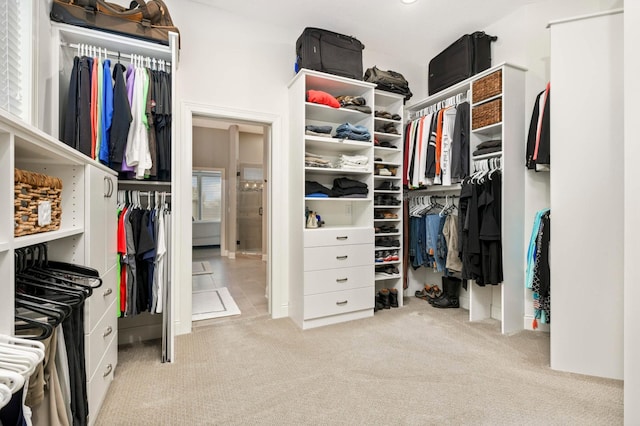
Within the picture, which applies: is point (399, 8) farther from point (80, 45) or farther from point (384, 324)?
point (384, 324)

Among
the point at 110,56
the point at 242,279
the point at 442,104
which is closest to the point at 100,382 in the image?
the point at 110,56

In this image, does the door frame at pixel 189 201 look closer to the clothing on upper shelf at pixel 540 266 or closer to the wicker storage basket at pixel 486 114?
the wicker storage basket at pixel 486 114

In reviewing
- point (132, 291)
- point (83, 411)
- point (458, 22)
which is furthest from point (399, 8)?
point (83, 411)

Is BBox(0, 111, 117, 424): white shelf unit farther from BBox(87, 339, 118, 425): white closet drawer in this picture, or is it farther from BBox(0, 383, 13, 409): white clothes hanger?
BBox(0, 383, 13, 409): white clothes hanger

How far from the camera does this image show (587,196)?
6.41 feet

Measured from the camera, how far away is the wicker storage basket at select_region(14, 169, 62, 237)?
956mm

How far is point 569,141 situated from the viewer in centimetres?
202

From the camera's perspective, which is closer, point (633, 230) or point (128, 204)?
point (633, 230)

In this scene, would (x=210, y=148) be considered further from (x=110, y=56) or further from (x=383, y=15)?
(x=383, y=15)

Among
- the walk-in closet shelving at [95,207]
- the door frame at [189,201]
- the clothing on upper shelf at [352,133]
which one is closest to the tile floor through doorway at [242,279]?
the door frame at [189,201]

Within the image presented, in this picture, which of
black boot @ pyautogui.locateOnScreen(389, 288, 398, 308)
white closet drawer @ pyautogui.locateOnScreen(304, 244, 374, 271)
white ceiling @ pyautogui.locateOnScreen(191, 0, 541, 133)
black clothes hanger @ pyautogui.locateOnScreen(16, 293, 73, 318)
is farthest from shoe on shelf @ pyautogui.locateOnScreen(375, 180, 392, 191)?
black clothes hanger @ pyautogui.locateOnScreen(16, 293, 73, 318)

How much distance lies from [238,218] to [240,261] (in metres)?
1.12

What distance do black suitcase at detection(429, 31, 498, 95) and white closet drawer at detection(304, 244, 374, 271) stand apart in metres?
2.00

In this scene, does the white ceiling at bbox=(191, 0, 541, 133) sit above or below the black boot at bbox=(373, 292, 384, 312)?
above
